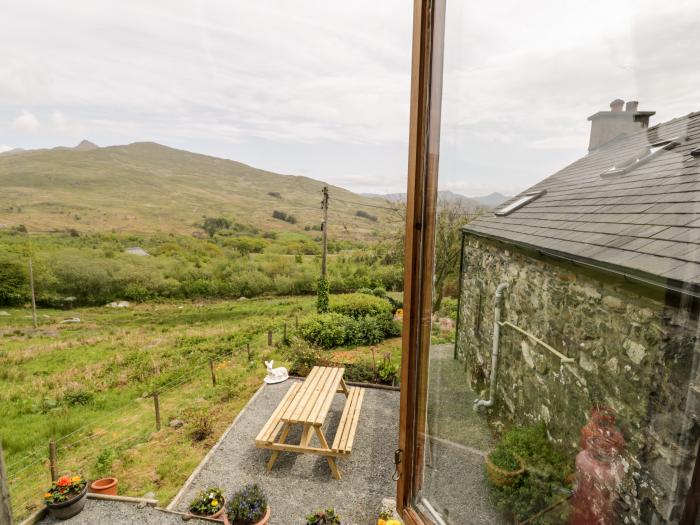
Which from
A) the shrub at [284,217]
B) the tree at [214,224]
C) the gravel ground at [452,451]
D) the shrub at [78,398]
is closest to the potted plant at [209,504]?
the gravel ground at [452,451]

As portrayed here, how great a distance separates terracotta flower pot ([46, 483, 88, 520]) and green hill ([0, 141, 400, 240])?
8742 mm

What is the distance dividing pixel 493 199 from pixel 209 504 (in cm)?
351

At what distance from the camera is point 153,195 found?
4153cm

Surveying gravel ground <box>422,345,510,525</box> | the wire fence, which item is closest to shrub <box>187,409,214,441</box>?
the wire fence

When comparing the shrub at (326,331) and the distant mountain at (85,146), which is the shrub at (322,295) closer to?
the shrub at (326,331)

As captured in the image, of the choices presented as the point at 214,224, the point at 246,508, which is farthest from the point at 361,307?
the point at 214,224

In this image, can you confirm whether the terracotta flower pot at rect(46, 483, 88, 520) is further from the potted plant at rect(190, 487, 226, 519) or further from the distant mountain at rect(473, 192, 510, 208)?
the distant mountain at rect(473, 192, 510, 208)

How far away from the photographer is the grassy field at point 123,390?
13.4ft

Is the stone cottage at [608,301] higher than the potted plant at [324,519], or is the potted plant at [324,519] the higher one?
the stone cottage at [608,301]

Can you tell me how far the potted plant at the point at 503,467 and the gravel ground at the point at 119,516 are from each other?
2.94 metres

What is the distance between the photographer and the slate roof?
0.56 metres

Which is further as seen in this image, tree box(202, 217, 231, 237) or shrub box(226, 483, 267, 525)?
tree box(202, 217, 231, 237)

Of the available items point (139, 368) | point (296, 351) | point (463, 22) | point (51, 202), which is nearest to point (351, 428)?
point (296, 351)

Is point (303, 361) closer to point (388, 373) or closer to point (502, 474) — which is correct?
point (388, 373)
